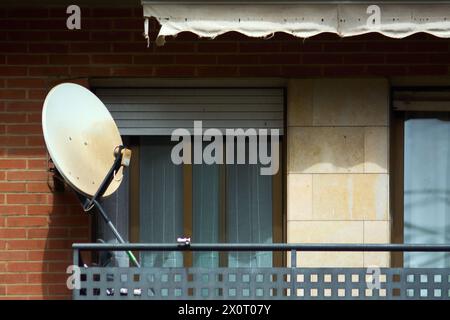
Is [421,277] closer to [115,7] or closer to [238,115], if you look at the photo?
[238,115]

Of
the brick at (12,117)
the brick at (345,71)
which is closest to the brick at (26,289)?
the brick at (12,117)

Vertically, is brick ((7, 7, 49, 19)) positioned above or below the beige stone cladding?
above

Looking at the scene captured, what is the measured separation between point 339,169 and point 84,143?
2.06 m

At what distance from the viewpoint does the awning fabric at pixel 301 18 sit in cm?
563

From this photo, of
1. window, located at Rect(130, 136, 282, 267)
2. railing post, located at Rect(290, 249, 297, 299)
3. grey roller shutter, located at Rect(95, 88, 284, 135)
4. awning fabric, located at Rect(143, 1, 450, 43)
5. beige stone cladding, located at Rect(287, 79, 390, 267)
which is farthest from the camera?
window, located at Rect(130, 136, 282, 267)

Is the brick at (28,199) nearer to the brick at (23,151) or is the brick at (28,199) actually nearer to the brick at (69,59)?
the brick at (23,151)

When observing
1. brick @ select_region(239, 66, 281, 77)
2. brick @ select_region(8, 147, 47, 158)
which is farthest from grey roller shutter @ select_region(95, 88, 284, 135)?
brick @ select_region(8, 147, 47, 158)

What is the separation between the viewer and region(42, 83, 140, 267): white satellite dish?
18.0 feet

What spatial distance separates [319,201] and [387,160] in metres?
0.65

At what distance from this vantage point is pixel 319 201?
21.1 ft

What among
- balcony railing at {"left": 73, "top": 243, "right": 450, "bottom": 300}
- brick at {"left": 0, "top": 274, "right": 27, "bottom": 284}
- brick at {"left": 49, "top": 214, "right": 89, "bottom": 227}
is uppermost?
brick at {"left": 49, "top": 214, "right": 89, "bottom": 227}

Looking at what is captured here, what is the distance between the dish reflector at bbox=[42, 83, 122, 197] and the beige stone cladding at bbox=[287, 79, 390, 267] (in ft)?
4.87

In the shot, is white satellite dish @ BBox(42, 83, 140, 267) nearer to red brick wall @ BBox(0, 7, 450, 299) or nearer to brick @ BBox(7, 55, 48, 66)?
→ red brick wall @ BBox(0, 7, 450, 299)

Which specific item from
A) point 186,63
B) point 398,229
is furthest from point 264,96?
point 398,229
